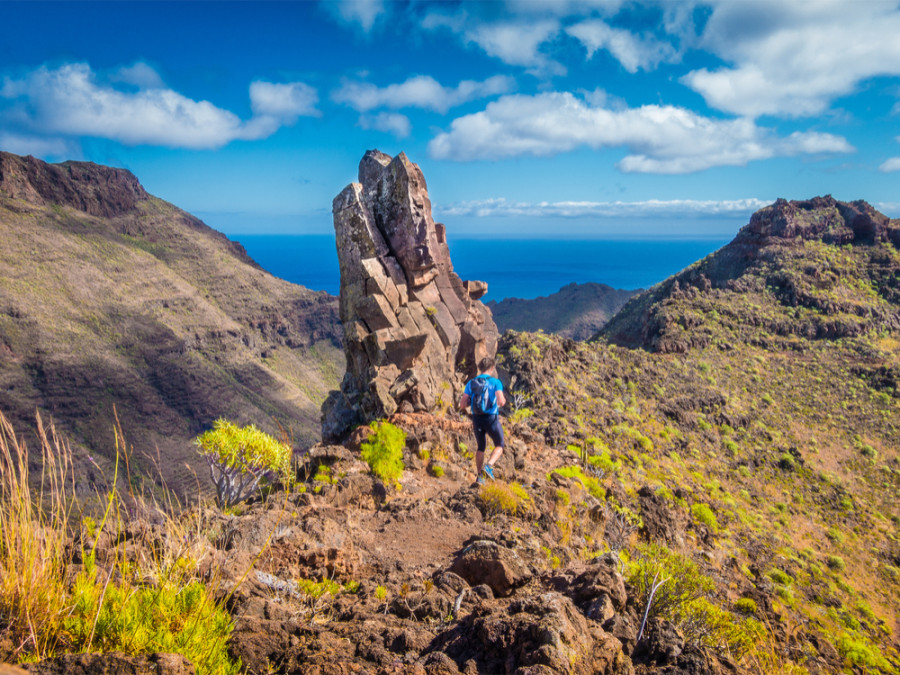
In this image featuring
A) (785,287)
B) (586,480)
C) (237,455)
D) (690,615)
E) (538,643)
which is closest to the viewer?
(538,643)

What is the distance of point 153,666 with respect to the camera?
335 cm

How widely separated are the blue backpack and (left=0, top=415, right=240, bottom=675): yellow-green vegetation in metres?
6.53

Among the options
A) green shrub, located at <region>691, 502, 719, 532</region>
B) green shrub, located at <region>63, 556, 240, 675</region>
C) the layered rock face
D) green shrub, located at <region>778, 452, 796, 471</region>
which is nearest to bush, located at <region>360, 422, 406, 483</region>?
the layered rock face

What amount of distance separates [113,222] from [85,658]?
388 feet

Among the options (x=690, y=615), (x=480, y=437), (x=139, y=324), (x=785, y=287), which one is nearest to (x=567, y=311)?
(x=785, y=287)

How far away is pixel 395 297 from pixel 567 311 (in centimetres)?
11719

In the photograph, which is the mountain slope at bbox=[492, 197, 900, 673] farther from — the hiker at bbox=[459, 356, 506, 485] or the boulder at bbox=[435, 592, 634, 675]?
the boulder at bbox=[435, 592, 634, 675]

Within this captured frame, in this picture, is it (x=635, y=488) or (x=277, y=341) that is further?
(x=277, y=341)

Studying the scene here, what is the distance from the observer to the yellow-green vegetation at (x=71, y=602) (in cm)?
347

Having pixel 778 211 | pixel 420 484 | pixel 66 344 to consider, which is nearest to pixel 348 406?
pixel 420 484

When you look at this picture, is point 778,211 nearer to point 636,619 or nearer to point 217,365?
point 636,619

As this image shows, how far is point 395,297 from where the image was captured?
1881cm

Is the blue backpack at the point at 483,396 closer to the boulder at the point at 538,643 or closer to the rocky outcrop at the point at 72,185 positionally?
the boulder at the point at 538,643

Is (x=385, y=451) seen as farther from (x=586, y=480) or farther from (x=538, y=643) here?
(x=538, y=643)
